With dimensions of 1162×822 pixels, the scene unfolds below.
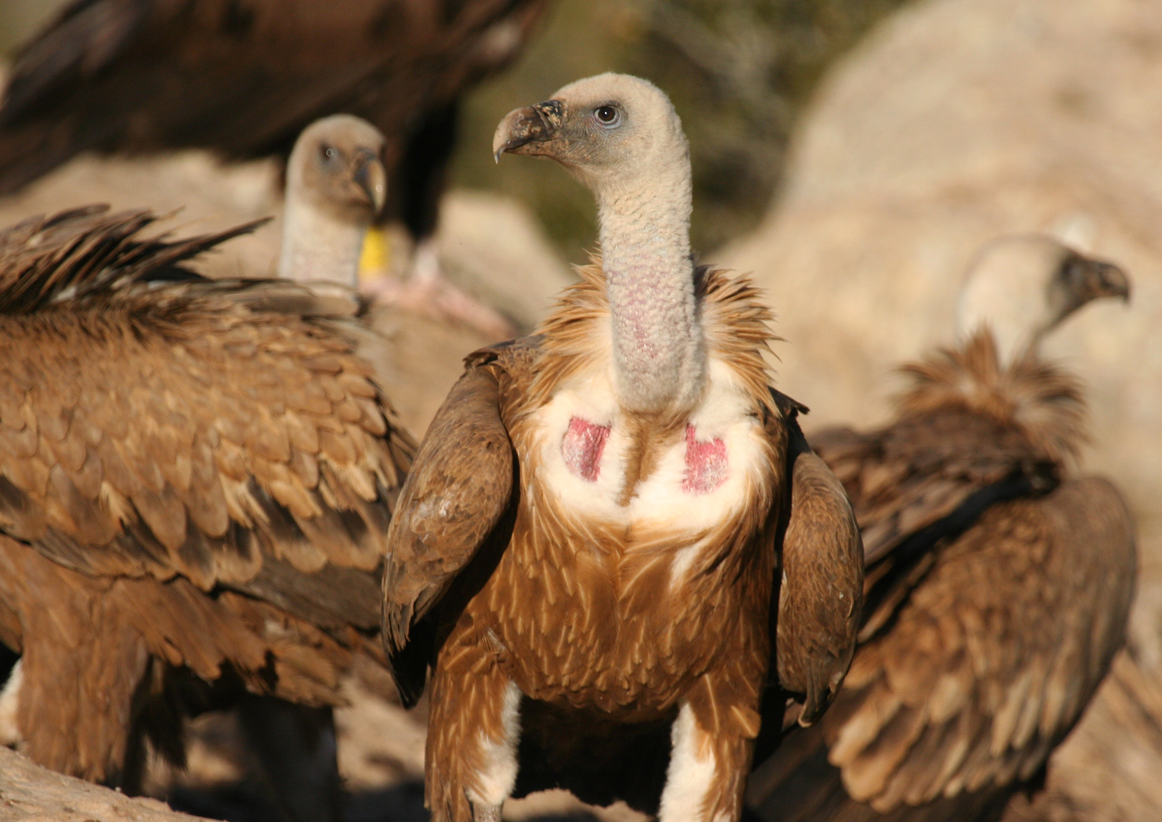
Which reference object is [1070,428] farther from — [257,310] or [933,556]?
[257,310]

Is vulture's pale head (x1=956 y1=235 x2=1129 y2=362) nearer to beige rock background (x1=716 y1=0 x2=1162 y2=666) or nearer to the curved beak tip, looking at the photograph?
beige rock background (x1=716 y1=0 x2=1162 y2=666)

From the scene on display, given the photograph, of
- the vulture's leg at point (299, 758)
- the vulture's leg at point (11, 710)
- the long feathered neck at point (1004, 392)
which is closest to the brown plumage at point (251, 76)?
the long feathered neck at point (1004, 392)

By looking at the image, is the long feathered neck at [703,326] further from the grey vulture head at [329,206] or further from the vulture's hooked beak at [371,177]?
the grey vulture head at [329,206]

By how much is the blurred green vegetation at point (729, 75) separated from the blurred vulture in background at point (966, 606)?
12665mm

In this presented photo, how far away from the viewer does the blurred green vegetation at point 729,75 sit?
18766mm

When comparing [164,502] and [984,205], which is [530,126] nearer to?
[164,502]

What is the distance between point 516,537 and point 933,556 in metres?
1.84

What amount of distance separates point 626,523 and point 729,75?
1667cm

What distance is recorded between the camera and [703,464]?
3.26m

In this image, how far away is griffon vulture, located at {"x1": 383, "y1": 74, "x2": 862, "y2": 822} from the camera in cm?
318

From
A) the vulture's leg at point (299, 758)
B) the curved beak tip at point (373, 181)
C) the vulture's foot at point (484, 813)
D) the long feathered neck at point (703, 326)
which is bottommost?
the vulture's leg at point (299, 758)

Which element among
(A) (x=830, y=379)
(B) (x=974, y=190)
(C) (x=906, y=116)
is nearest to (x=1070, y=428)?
(A) (x=830, y=379)

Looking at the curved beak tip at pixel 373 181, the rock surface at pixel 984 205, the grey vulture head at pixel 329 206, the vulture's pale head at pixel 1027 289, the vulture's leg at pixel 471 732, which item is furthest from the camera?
the rock surface at pixel 984 205

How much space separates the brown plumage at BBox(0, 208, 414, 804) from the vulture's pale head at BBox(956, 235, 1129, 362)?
334 cm
